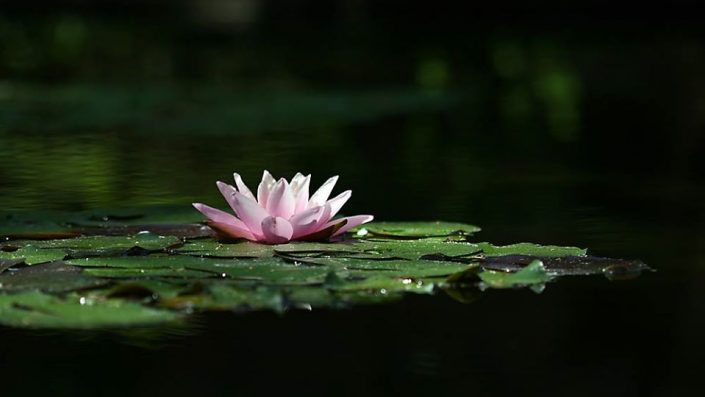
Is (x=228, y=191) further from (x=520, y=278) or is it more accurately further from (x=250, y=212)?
(x=520, y=278)

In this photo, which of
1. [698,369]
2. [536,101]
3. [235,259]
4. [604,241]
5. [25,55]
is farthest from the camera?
[25,55]

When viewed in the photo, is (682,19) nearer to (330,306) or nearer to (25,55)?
(25,55)

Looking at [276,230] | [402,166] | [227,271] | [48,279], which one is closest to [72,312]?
[48,279]

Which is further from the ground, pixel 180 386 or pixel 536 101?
pixel 536 101

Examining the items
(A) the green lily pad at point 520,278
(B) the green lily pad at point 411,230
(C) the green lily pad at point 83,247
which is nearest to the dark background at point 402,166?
(A) the green lily pad at point 520,278

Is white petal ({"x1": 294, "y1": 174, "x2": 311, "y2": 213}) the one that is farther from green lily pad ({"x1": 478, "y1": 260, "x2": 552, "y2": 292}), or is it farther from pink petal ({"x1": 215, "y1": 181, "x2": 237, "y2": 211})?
green lily pad ({"x1": 478, "y1": 260, "x2": 552, "y2": 292})

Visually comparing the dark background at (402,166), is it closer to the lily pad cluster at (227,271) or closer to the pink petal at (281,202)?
the lily pad cluster at (227,271)

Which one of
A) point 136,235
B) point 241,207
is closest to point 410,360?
point 241,207
